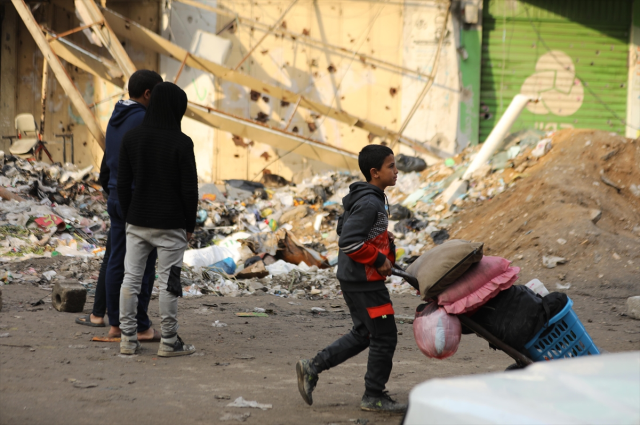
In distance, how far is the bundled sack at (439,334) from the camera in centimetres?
275

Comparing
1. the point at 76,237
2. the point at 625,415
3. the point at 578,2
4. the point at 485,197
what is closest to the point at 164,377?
the point at 625,415

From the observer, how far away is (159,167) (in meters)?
3.76

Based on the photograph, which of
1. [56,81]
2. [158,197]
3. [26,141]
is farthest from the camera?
[56,81]

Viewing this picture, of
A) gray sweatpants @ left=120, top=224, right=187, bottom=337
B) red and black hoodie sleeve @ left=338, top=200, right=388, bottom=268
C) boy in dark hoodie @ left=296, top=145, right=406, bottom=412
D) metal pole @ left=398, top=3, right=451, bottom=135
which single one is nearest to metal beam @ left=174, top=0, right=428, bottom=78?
metal pole @ left=398, top=3, right=451, bottom=135

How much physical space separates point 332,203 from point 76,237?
172 inches

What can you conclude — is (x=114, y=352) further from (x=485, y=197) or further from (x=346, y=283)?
(x=485, y=197)

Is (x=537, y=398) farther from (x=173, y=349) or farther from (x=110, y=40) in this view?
(x=110, y=40)

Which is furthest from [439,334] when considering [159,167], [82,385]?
[159,167]

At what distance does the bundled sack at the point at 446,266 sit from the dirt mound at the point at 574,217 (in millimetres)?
4205

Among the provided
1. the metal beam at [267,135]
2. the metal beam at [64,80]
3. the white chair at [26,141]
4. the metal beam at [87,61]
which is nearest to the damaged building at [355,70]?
the metal beam at [267,135]

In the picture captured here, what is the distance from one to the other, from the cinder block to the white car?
4.18 meters

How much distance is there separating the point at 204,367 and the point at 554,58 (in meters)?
11.7

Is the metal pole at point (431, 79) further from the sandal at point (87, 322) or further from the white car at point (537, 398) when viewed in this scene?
the white car at point (537, 398)

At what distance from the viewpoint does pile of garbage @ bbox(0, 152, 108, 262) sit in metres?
7.27
